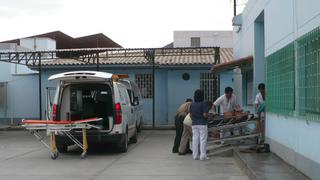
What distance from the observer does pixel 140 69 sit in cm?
2934

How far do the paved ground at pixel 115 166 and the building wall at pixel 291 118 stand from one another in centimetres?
113

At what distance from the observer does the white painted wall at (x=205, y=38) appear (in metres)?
49.6

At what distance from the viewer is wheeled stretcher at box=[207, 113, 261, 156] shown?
14.2 meters

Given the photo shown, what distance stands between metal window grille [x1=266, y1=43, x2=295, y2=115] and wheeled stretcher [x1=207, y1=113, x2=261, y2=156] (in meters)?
1.20

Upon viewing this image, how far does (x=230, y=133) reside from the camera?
1516 centimetres

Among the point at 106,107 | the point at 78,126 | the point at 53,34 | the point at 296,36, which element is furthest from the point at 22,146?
the point at 53,34

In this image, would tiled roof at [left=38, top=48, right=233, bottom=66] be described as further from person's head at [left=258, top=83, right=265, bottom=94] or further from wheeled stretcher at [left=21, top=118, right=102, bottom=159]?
wheeled stretcher at [left=21, top=118, right=102, bottom=159]

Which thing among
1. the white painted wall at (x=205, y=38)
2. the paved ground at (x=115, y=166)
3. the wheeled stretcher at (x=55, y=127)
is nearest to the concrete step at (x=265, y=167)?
the paved ground at (x=115, y=166)

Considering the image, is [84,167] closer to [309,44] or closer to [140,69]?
[309,44]

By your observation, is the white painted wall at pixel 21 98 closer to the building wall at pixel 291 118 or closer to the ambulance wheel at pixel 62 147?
the ambulance wheel at pixel 62 147

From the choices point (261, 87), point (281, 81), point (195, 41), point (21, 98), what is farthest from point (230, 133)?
point (195, 41)

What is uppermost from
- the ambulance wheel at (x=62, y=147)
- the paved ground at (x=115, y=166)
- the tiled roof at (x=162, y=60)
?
the tiled roof at (x=162, y=60)

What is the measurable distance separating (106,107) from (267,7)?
5.63 m

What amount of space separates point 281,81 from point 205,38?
1525 inches
